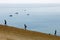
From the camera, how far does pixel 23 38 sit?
576 inches

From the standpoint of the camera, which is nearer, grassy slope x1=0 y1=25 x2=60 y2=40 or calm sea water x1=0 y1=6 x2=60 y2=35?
grassy slope x1=0 y1=25 x2=60 y2=40

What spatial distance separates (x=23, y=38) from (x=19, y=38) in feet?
0.97

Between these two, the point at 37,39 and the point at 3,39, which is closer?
the point at 3,39

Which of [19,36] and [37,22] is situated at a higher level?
[19,36]

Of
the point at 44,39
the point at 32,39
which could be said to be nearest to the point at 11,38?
the point at 32,39

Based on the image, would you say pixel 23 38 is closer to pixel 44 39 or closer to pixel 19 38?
pixel 19 38

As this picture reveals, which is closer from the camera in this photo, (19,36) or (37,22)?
(19,36)

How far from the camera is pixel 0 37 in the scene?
47.2 ft

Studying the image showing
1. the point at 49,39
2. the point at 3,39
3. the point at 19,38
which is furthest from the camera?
the point at 49,39

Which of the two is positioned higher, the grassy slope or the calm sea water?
the grassy slope

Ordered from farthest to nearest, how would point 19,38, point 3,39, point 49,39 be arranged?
point 49,39 < point 19,38 < point 3,39

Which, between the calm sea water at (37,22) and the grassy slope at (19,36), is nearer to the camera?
the grassy slope at (19,36)

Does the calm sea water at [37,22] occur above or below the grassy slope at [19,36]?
below

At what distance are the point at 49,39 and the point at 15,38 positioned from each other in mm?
2883
